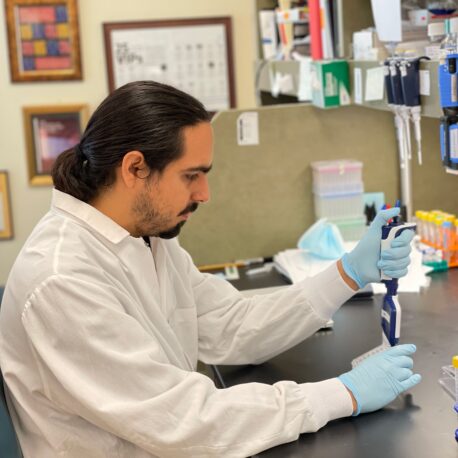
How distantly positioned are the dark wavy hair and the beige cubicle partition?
1.12 meters

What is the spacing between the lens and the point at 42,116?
161 inches

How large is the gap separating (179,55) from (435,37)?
241 centimetres

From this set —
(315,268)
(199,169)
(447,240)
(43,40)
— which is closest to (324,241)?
(315,268)

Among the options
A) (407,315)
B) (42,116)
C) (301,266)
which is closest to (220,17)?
(42,116)

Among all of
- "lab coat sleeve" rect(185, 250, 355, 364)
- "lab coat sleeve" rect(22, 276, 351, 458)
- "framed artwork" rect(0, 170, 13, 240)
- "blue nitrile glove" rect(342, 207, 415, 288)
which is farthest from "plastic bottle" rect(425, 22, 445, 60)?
"framed artwork" rect(0, 170, 13, 240)

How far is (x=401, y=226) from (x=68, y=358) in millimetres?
802

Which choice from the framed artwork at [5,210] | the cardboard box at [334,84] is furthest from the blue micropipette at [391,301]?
the framed artwork at [5,210]

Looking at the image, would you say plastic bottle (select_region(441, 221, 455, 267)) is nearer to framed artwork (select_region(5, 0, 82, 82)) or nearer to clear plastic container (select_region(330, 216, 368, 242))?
clear plastic container (select_region(330, 216, 368, 242))

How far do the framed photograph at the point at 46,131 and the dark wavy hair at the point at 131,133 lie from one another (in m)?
2.62

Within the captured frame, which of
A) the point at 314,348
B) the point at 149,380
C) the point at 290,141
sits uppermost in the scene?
the point at 290,141

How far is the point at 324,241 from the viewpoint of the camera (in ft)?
8.14

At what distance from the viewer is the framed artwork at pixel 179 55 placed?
4090 millimetres

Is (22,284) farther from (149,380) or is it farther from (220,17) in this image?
(220,17)

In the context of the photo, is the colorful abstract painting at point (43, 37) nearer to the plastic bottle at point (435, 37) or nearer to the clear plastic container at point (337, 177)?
the clear plastic container at point (337, 177)
